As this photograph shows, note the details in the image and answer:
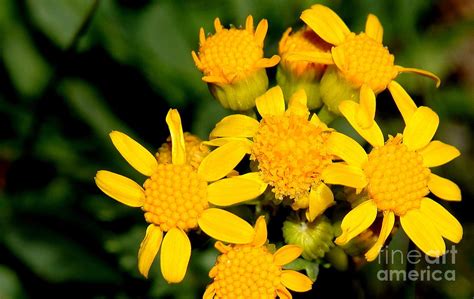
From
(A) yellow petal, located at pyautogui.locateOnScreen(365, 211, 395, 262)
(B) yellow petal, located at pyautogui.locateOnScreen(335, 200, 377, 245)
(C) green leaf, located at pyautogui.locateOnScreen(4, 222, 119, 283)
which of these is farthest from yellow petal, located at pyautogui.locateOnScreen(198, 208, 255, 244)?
(C) green leaf, located at pyautogui.locateOnScreen(4, 222, 119, 283)

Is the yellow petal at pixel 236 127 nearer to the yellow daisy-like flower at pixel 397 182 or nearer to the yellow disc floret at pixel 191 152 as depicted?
the yellow disc floret at pixel 191 152

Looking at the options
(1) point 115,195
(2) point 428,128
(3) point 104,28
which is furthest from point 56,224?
(2) point 428,128

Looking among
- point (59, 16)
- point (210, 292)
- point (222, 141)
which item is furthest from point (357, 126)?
point (59, 16)

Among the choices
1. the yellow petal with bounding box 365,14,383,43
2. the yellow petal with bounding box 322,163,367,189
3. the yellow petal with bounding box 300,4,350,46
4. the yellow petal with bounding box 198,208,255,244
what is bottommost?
the yellow petal with bounding box 198,208,255,244

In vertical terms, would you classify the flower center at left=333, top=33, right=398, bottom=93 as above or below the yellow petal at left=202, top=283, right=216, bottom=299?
above

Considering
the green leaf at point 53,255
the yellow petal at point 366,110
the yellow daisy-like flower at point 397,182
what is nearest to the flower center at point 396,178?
the yellow daisy-like flower at point 397,182

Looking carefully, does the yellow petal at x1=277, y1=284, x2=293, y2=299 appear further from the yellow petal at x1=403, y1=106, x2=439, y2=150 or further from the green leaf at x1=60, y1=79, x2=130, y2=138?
the green leaf at x1=60, y1=79, x2=130, y2=138

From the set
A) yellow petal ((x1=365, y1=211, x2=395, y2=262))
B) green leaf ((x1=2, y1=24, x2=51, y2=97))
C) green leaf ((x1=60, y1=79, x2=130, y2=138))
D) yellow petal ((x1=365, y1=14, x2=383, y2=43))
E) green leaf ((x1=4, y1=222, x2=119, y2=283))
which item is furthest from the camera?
green leaf ((x1=2, y1=24, x2=51, y2=97))
